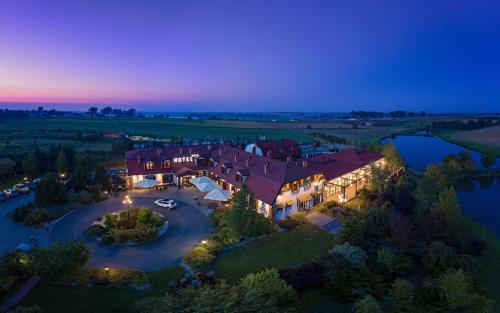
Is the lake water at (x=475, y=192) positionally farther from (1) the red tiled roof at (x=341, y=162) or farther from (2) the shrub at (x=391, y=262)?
(2) the shrub at (x=391, y=262)

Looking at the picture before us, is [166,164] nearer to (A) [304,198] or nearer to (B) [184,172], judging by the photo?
(B) [184,172]

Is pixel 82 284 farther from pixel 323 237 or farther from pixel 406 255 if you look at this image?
pixel 406 255

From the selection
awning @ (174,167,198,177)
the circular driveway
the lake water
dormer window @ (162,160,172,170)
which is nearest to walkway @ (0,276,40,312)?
the circular driveway

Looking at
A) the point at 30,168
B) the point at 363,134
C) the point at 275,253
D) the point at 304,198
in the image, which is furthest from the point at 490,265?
the point at 363,134

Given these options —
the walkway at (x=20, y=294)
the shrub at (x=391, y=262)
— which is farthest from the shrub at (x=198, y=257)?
the shrub at (x=391, y=262)

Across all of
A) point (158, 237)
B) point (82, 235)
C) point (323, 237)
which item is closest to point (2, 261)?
point (82, 235)

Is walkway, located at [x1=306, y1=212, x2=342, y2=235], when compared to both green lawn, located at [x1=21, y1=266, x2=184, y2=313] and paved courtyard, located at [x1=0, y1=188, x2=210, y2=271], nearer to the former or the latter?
paved courtyard, located at [x1=0, y1=188, x2=210, y2=271]
